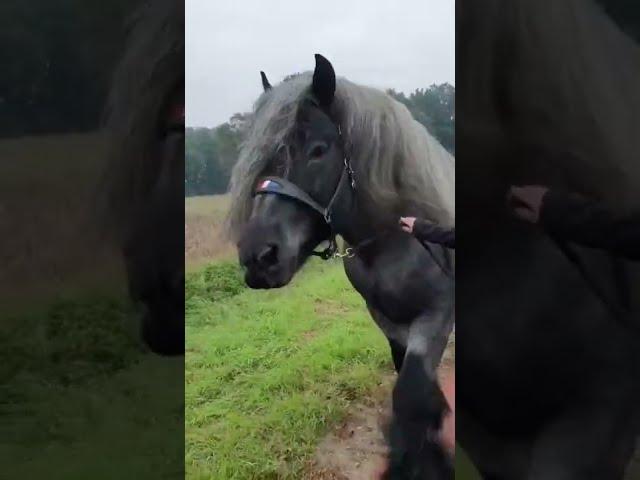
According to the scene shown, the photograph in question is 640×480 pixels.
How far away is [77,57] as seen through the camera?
2.91 meters

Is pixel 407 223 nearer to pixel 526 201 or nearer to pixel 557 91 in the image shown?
pixel 526 201

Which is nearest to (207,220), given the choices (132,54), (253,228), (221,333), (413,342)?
(253,228)

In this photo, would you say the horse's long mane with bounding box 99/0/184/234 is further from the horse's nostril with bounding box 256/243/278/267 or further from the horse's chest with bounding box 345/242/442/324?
the horse's chest with bounding box 345/242/442/324

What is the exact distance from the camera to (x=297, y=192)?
9.89 feet

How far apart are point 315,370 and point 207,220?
848mm

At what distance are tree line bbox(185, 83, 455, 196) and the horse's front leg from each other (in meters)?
0.95

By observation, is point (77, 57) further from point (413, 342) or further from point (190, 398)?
point (413, 342)

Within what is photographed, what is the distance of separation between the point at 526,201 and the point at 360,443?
1364 millimetres

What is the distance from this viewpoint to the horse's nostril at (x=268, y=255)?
9.88 ft

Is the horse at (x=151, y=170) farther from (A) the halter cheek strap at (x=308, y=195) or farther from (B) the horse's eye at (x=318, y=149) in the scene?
(B) the horse's eye at (x=318, y=149)

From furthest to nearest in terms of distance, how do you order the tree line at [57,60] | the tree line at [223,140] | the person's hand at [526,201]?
the person's hand at [526,201]
the tree line at [223,140]
the tree line at [57,60]

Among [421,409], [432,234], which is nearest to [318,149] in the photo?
[432,234]

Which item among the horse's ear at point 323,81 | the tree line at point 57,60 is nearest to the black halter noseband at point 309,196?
the horse's ear at point 323,81

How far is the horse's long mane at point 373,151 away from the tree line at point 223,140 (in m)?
0.04
